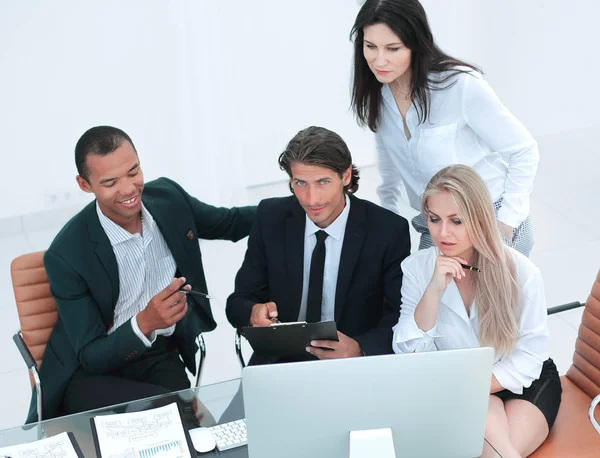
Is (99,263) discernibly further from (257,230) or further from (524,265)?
(524,265)

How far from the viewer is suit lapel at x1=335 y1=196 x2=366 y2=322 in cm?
283

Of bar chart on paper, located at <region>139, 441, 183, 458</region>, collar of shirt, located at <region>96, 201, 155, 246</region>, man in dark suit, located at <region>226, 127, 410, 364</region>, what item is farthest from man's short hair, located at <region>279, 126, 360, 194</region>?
bar chart on paper, located at <region>139, 441, 183, 458</region>

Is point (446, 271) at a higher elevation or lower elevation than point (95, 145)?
lower

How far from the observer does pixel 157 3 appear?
5.26 m

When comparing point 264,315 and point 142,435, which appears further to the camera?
point 264,315

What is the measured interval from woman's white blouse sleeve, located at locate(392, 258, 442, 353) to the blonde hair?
17 centimetres

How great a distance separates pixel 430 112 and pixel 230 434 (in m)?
1.29

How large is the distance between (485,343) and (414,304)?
26 cm

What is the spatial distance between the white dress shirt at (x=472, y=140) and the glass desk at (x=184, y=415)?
1024 millimetres

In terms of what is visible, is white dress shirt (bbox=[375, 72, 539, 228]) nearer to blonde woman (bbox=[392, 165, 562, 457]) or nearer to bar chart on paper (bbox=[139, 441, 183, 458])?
blonde woman (bbox=[392, 165, 562, 457])

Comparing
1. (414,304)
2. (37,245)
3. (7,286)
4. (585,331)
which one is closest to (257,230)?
(414,304)

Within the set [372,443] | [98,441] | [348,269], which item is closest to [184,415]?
[98,441]

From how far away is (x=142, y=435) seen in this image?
2.24 meters

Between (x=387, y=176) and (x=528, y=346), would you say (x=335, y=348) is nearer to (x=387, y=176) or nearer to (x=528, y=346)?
(x=528, y=346)
